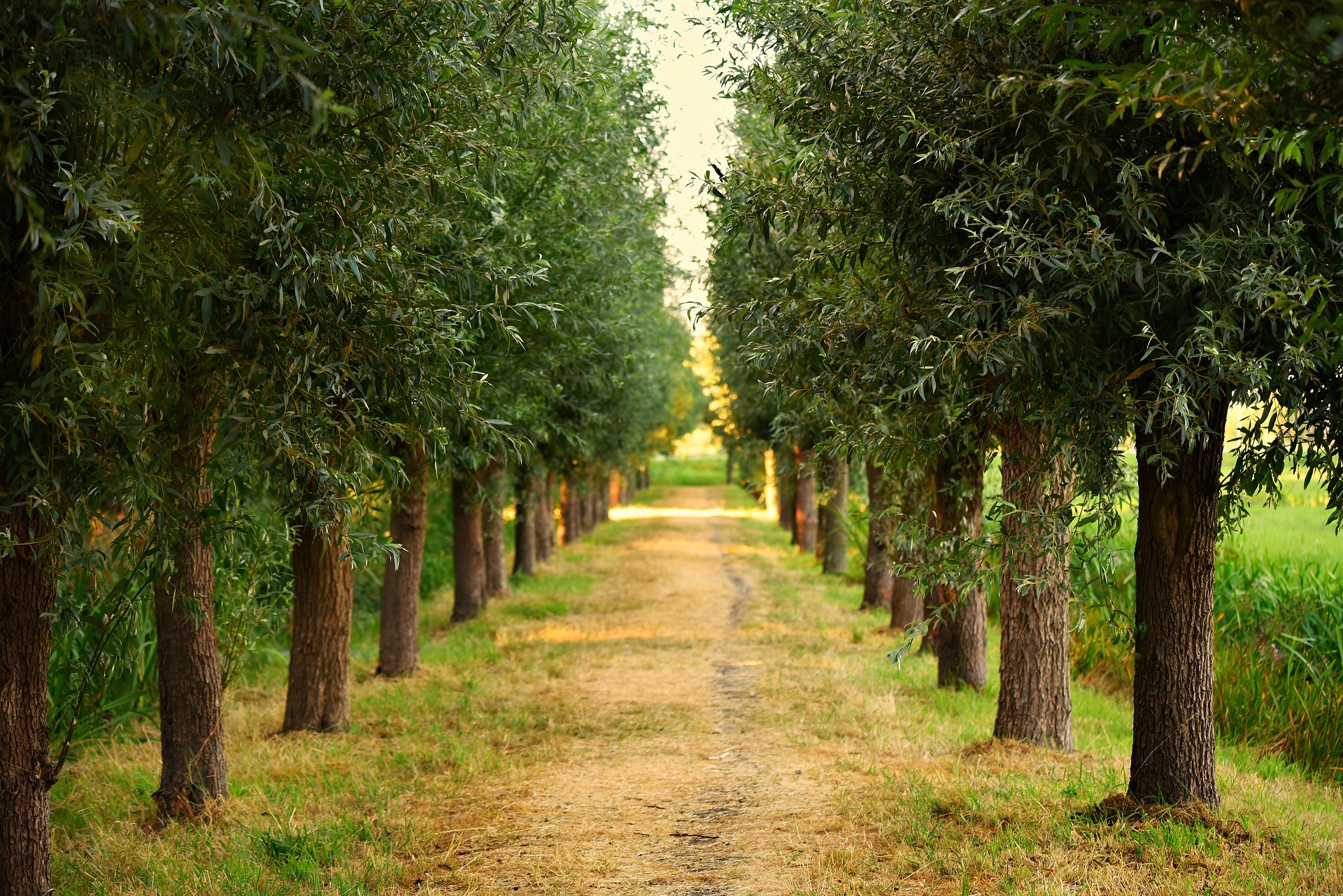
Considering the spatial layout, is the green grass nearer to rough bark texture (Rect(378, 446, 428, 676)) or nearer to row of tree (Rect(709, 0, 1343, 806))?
rough bark texture (Rect(378, 446, 428, 676))

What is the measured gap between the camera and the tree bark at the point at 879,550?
55.5 feet

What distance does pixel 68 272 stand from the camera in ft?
16.6

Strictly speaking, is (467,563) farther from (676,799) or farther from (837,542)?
(676,799)

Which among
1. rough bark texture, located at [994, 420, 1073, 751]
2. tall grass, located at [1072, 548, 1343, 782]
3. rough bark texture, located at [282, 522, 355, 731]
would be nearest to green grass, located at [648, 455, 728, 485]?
tall grass, located at [1072, 548, 1343, 782]

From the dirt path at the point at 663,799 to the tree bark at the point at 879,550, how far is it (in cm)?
287

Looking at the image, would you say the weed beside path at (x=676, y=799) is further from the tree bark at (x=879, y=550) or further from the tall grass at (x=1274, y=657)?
the tree bark at (x=879, y=550)

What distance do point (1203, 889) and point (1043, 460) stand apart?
2.64m

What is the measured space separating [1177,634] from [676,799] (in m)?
4.22

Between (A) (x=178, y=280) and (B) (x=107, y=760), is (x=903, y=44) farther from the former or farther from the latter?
(B) (x=107, y=760)

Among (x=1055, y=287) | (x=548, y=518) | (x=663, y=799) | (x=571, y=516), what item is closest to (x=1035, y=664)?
(x=663, y=799)

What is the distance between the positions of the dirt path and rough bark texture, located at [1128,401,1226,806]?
251cm

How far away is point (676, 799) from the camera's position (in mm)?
9109

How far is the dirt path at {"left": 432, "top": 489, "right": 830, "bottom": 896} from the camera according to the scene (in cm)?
729

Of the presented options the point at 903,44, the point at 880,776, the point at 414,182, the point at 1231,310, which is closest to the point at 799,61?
the point at 903,44
